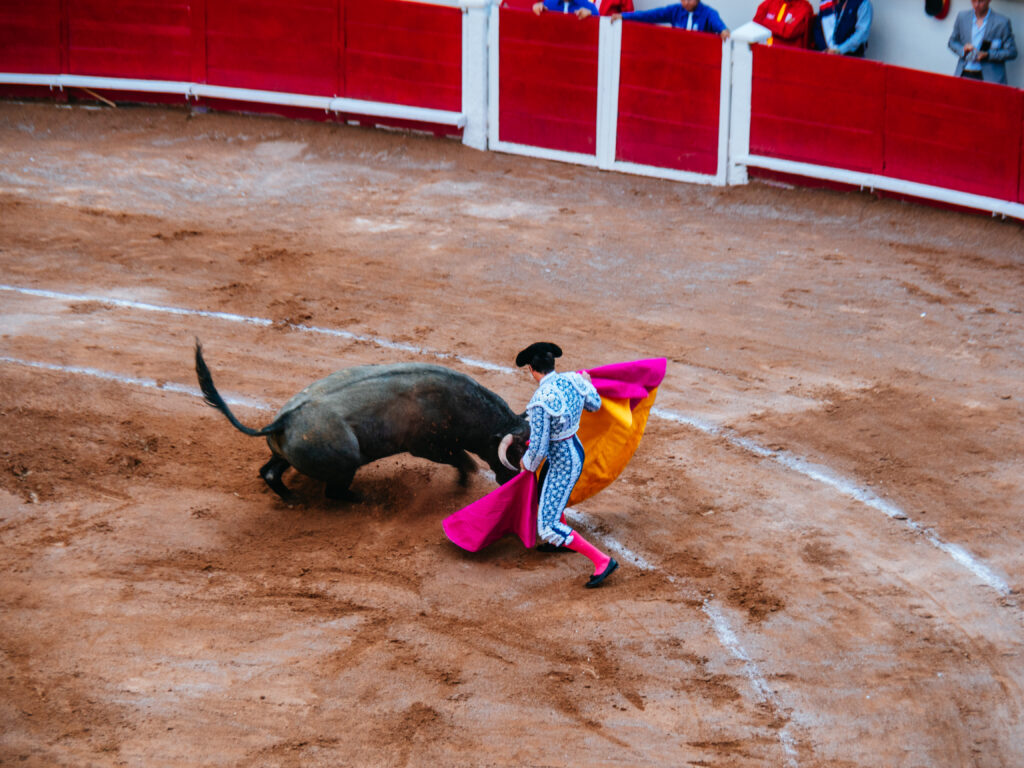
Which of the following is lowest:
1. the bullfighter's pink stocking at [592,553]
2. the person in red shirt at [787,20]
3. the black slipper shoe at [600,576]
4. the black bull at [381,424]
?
the black slipper shoe at [600,576]

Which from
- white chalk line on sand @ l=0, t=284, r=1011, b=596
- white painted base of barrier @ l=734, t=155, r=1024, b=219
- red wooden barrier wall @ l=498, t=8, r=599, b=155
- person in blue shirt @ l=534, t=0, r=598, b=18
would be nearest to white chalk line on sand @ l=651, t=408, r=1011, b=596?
white chalk line on sand @ l=0, t=284, r=1011, b=596

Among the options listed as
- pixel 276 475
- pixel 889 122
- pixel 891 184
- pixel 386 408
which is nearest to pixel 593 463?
pixel 386 408

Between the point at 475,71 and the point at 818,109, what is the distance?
355 cm

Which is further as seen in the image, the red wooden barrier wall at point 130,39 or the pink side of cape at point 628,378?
the red wooden barrier wall at point 130,39

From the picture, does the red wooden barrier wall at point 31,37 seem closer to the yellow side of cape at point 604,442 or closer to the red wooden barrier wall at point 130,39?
the red wooden barrier wall at point 130,39

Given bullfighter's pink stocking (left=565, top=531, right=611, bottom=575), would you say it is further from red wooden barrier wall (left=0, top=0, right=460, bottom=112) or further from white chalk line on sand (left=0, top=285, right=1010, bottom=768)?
red wooden barrier wall (left=0, top=0, right=460, bottom=112)

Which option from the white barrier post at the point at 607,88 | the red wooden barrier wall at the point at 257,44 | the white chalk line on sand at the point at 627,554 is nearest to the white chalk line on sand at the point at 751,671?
the white chalk line on sand at the point at 627,554

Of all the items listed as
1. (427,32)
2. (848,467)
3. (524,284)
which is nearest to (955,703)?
(848,467)

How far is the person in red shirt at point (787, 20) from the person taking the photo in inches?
436

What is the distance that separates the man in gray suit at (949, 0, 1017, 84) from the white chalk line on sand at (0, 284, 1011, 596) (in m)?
5.19

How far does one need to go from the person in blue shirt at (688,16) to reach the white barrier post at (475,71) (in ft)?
4.72

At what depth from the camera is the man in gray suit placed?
1025cm

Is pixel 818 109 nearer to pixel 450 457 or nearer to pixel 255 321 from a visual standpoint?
pixel 255 321

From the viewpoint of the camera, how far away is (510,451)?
5902 mm
